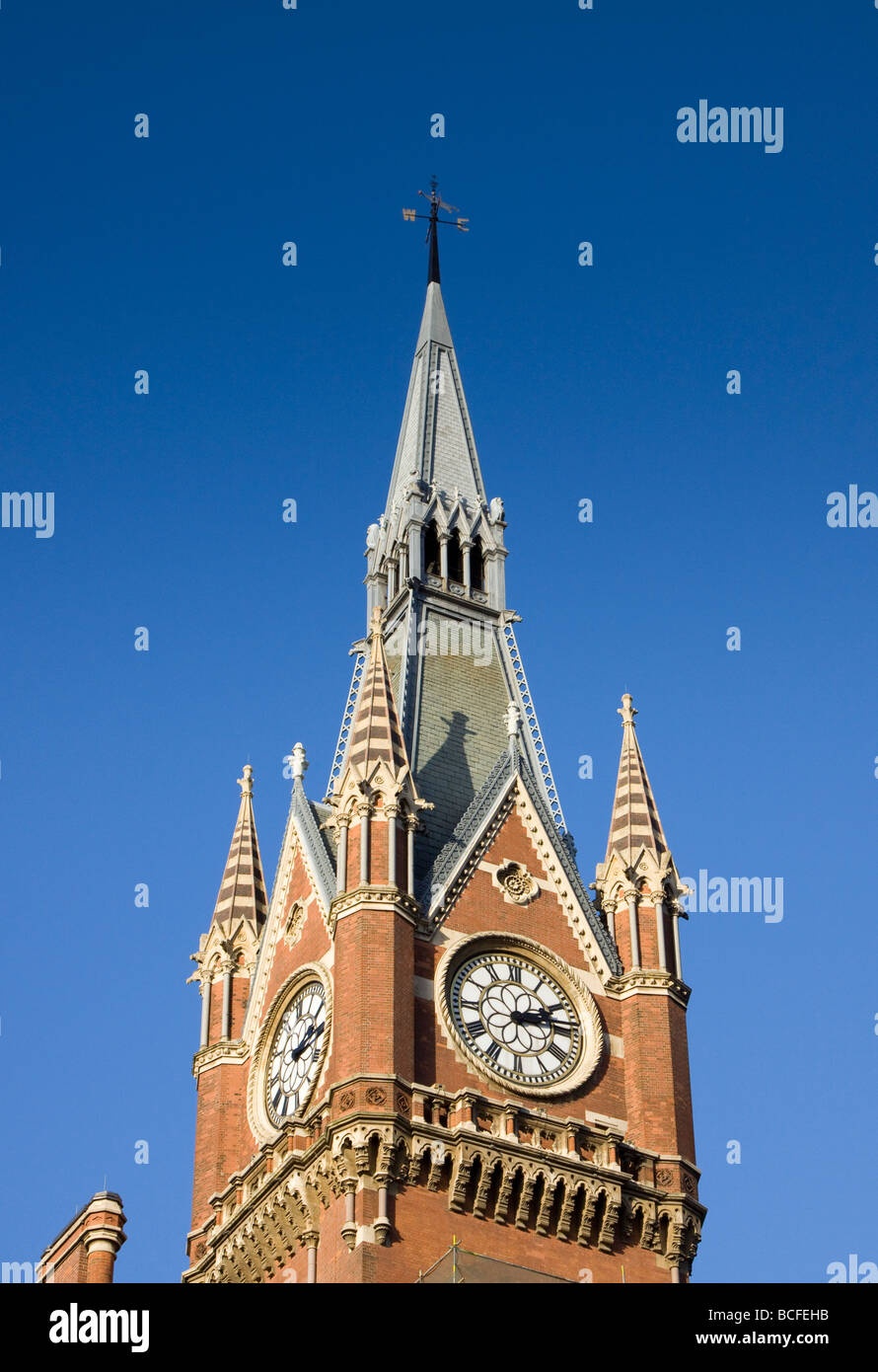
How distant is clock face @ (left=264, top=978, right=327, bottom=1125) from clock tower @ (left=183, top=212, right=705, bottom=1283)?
0.25ft

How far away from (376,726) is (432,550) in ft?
36.4

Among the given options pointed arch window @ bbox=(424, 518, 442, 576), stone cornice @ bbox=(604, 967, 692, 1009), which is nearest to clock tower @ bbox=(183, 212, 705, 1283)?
stone cornice @ bbox=(604, 967, 692, 1009)

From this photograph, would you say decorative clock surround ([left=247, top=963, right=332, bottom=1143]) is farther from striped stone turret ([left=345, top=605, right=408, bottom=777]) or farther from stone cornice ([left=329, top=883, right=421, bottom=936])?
striped stone turret ([left=345, top=605, right=408, bottom=777])

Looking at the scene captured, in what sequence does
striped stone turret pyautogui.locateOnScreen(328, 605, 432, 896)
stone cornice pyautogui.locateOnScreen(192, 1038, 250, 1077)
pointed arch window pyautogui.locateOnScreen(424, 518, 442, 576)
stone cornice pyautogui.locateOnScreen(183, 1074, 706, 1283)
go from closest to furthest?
stone cornice pyautogui.locateOnScreen(183, 1074, 706, 1283) < striped stone turret pyautogui.locateOnScreen(328, 605, 432, 896) < stone cornice pyautogui.locateOnScreen(192, 1038, 250, 1077) < pointed arch window pyautogui.locateOnScreen(424, 518, 442, 576)

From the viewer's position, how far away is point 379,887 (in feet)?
183

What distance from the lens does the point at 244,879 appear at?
6406 centimetres

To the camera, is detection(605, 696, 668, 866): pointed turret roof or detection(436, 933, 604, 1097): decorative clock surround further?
detection(605, 696, 668, 866): pointed turret roof

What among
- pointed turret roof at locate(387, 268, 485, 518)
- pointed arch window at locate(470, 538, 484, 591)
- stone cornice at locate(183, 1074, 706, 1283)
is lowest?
stone cornice at locate(183, 1074, 706, 1283)

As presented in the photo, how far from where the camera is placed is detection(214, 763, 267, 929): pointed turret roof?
6325 centimetres

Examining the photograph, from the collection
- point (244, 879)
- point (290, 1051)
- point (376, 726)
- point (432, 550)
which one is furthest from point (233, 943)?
point (432, 550)
